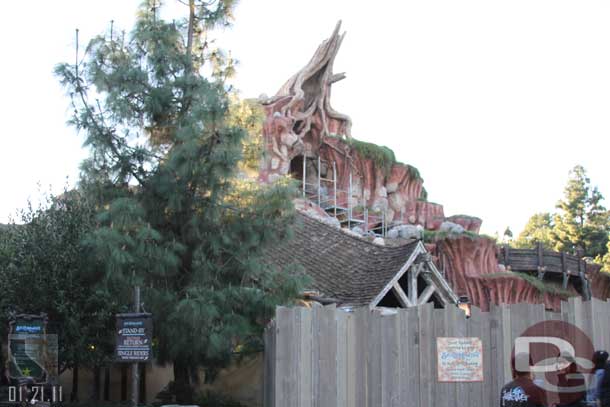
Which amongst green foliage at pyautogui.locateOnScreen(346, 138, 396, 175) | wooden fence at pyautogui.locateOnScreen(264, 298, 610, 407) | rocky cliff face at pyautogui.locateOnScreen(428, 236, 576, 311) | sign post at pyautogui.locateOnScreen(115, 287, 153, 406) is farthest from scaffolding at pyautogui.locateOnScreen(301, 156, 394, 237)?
wooden fence at pyautogui.locateOnScreen(264, 298, 610, 407)

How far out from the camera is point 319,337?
1027 cm

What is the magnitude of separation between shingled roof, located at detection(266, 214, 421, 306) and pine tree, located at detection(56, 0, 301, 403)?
347 centimetres

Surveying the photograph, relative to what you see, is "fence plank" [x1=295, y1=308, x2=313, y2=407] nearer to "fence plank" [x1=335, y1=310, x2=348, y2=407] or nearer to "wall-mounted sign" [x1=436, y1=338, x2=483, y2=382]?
"fence plank" [x1=335, y1=310, x2=348, y2=407]

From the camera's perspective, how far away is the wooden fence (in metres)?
10.0

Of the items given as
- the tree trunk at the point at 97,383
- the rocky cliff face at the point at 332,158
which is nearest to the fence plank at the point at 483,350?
the tree trunk at the point at 97,383

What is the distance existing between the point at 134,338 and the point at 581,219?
5519cm

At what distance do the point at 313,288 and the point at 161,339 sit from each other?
5.67m

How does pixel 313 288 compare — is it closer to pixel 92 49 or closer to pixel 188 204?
pixel 188 204

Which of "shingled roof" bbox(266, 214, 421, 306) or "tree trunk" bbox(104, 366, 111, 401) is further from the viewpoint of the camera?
"shingled roof" bbox(266, 214, 421, 306)

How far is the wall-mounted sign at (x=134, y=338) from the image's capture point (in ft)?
37.0

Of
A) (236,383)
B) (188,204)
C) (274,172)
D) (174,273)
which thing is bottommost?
(236,383)

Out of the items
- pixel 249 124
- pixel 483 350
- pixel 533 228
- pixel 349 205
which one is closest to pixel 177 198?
pixel 249 124

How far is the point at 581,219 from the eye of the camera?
2404 inches

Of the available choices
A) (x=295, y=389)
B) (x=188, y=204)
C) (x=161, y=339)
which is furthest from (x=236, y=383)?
(x=295, y=389)
